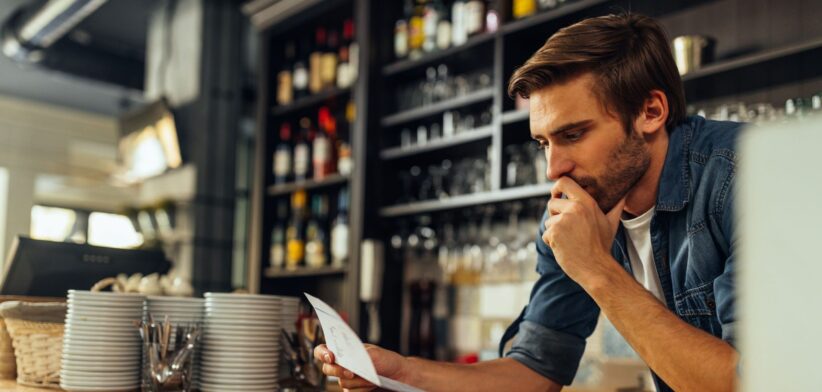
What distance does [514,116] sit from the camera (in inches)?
114

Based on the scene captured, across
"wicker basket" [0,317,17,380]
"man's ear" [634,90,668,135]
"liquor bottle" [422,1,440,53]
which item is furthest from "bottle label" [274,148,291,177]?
"man's ear" [634,90,668,135]

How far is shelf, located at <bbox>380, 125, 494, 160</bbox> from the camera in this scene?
10.0 feet

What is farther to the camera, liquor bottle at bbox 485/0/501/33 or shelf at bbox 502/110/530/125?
liquor bottle at bbox 485/0/501/33

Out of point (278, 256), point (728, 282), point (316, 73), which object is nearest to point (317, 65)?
point (316, 73)

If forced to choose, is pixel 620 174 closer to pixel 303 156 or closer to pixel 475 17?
pixel 475 17

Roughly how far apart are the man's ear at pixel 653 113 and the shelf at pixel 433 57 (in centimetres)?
166

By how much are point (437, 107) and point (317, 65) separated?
933mm

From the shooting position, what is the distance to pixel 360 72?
3580 mm

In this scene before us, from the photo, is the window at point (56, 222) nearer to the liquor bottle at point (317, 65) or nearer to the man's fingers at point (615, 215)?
the liquor bottle at point (317, 65)

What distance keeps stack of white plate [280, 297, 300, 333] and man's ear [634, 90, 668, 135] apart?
28.6 inches

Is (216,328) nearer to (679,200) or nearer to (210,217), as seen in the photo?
(679,200)

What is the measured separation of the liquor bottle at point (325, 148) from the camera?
3872 millimetres

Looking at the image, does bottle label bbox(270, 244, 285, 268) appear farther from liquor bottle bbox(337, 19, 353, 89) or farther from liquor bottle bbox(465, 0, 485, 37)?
liquor bottle bbox(465, 0, 485, 37)

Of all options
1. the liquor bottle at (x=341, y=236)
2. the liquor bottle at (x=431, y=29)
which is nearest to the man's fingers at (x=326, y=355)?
the liquor bottle at (x=431, y=29)
